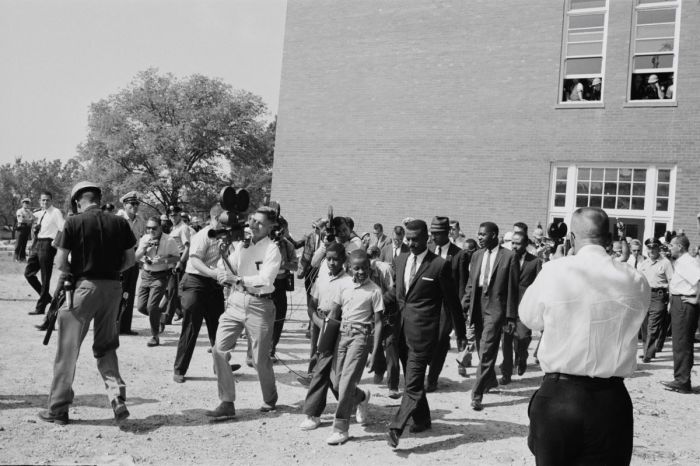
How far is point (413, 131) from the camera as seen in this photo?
17312 mm

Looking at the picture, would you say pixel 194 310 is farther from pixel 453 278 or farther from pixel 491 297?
pixel 491 297

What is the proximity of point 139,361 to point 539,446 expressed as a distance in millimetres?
6080

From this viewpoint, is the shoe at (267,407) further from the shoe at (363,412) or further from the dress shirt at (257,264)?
the dress shirt at (257,264)

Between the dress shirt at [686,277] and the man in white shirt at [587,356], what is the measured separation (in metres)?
5.41

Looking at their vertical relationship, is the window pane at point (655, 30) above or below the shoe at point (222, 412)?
above

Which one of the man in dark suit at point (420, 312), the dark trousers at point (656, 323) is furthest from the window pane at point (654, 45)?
the man in dark suit at point (420, 312)

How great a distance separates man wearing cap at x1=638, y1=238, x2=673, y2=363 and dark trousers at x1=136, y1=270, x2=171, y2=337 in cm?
781

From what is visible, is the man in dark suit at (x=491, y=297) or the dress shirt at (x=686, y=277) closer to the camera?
the man in dark suit at (x=491, y=297)

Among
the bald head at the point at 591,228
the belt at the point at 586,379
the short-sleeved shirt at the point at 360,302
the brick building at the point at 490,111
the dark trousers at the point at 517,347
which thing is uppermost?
the brick building at the point at 490,111

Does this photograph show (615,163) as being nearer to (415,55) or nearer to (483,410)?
(415,55)

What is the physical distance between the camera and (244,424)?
5.68 m

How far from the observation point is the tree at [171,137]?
49906 mm

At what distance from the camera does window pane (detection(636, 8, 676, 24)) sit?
14930 millimetres

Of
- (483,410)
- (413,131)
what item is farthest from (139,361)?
(413,131)
